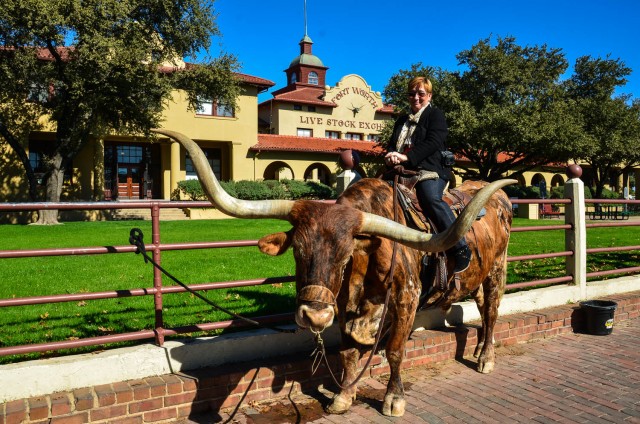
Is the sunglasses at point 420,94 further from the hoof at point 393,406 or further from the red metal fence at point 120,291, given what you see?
the hoof at point 393,406

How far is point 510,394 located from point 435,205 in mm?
1939

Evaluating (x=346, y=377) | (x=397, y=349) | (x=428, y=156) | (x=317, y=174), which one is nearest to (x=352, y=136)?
(x=317, y=174)

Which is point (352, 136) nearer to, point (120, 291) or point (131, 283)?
point (131, 283)

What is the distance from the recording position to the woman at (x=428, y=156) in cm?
A: 440

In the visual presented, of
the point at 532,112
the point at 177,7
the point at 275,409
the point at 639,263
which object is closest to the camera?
the point at 275,409

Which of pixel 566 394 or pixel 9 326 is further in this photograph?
pixel 9 326

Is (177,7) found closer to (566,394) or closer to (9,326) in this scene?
(9,326)

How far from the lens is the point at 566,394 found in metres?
4.65

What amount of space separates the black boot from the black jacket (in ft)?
2.27

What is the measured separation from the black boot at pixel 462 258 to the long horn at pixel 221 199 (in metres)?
1.82

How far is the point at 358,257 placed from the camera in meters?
3.58

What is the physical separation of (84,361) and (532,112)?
34.0 metres

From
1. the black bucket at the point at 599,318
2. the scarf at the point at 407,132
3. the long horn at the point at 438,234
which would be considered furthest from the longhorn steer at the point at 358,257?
the black bucket at the point at 599,318

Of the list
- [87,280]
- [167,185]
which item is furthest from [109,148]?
[87,280]
